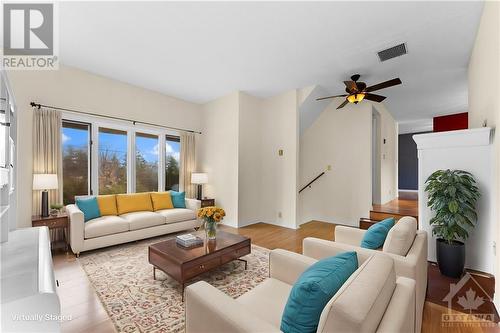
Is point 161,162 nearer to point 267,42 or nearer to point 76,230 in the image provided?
point 76,230

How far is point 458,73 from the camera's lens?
12.9 ft

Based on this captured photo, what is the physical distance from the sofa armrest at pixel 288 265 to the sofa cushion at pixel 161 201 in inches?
126

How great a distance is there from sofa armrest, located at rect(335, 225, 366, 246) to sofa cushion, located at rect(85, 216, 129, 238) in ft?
10.6

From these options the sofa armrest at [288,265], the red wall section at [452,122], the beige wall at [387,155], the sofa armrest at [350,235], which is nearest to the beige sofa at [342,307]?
the sofa armrest at [288,265]

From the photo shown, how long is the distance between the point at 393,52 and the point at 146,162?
498 cm

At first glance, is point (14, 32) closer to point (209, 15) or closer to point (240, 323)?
point (209, 15)

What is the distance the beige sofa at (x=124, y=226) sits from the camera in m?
3.17

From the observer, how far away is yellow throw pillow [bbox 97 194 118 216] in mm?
3785

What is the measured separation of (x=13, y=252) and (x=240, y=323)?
1.63 metres

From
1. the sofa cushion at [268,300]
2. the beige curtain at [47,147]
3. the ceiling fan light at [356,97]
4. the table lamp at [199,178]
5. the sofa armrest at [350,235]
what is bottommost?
the sofa cushion at [268,300]

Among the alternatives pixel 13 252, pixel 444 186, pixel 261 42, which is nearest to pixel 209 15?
pixel 261 42

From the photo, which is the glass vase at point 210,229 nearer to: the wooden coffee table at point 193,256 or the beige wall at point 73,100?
the wooden coffee table at point 193,256

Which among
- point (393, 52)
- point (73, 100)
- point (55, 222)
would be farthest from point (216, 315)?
point (73, 100)

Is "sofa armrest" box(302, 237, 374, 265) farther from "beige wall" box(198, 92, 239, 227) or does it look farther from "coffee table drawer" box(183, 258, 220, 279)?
"beige wall" box(198, 92, 239, 227)
